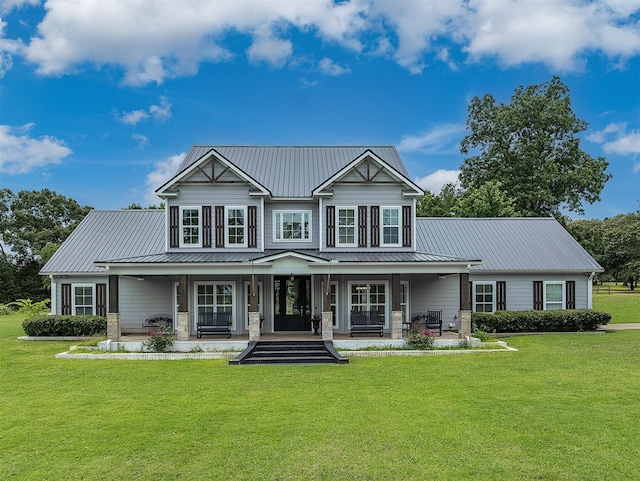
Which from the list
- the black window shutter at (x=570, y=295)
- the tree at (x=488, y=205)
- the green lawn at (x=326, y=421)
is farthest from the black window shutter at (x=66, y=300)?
the tree at (x=488, y=205)

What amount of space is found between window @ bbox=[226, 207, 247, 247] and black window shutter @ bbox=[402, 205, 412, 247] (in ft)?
21.4

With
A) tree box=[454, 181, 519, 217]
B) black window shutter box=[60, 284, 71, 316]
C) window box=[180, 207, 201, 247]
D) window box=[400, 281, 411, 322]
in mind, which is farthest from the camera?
tree box=[454, 181, 519, 217]

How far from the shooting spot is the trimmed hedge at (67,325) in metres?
19.8

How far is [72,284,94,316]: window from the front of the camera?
2095 centimetres

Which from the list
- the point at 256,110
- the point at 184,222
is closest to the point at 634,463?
the point at 184,222

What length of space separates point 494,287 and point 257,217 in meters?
11.1

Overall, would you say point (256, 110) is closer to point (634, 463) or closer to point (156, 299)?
point (156, 299)

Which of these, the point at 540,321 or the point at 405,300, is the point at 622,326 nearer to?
the point at 540,321

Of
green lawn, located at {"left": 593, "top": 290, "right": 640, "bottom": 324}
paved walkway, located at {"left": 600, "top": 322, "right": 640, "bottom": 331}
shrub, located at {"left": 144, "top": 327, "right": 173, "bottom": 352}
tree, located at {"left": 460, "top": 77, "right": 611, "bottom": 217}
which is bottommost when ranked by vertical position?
green lawn, located at {"left": 593, "top": 290, "right": 640, "bottom": 324}

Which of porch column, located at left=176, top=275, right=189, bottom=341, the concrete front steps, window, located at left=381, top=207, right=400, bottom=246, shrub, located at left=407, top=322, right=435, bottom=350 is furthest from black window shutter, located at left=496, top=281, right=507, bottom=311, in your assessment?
porch column, located at left=176, top=275, right=189, bottom=341

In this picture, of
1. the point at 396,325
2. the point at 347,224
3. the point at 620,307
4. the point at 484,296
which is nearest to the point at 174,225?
the point at 347,224

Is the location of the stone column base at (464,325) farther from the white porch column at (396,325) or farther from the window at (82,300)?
the window at (82,300)

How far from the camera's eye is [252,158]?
2308 centimetres

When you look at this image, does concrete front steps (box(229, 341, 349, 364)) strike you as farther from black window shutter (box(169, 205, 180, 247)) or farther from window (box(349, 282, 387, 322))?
black window shutter (box(169, 205, 180, 247))
